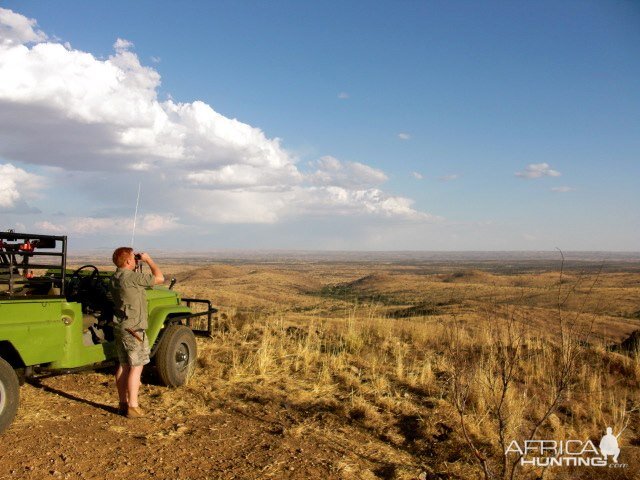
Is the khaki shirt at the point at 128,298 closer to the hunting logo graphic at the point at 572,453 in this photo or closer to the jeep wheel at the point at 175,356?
the jeep wheel at the point at 175,356

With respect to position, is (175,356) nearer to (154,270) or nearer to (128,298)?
(154,270)

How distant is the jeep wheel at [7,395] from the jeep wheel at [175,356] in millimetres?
1964

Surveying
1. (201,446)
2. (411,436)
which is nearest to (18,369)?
(201,446)

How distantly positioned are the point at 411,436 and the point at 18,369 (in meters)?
4.24

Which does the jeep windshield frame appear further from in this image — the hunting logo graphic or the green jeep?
the hunting logo graphic

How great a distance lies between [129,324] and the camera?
5.32 meters

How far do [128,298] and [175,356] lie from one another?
5.63ft

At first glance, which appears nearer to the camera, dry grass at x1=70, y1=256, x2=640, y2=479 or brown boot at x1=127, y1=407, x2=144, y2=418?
dry grass at x1=70, y1=256, x2=640, y2=479

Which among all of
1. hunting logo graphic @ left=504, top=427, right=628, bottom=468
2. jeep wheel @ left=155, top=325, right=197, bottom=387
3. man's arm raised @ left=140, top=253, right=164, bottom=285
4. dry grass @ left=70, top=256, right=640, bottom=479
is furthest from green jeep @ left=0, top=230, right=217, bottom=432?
hunting logo graphic @ left=504, top=427, right=628, bottom=468

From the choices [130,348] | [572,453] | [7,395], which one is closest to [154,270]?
[130,348]

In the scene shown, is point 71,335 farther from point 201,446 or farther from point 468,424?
point 468,424

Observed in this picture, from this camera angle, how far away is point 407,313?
63.8 feet

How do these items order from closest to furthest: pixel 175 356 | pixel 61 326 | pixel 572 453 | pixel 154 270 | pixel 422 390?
pixel 572 453
pixel 61 326
pixel 154 270
pixel 175 356
pixel 422 390

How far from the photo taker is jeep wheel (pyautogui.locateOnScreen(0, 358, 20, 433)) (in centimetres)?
460
